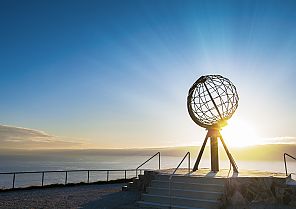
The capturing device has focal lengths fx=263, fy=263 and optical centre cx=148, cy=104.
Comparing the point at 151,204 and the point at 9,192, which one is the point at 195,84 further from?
the point at 9,192

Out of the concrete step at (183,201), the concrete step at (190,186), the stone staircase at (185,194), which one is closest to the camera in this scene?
the concrete step at (183,201)

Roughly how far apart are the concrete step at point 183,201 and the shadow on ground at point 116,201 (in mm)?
752

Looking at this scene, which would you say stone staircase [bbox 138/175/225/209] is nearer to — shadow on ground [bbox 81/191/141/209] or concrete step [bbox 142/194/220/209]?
concrete step [bbox 142/194/220/209]

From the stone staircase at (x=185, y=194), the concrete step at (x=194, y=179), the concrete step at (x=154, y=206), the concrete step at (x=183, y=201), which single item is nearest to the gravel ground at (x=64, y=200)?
the concrete step at (x=154, y=206)

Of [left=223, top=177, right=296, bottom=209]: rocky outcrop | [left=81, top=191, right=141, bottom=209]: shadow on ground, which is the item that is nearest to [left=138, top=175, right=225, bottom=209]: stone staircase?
[left=223, top=177, right=296, bottom=209]: rocky outcrop

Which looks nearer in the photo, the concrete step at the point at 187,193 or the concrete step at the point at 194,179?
the concrete step at the point at 187,193

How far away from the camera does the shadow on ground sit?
10391mm

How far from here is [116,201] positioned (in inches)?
448

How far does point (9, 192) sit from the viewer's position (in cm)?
1320

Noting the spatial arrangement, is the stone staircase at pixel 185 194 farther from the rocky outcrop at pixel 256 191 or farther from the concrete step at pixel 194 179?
the rocky outcrop at pixel 256 191

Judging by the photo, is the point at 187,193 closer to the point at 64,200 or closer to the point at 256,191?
the point at 256,191

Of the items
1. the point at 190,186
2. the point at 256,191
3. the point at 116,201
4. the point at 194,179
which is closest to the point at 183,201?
the point at 190,186

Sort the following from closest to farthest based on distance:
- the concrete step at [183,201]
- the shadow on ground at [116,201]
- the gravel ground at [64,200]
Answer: the concrete step at [183,201] < the gravel ground at [64,200] < the shadow on ground at [116,201]

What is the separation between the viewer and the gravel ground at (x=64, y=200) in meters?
10.2
